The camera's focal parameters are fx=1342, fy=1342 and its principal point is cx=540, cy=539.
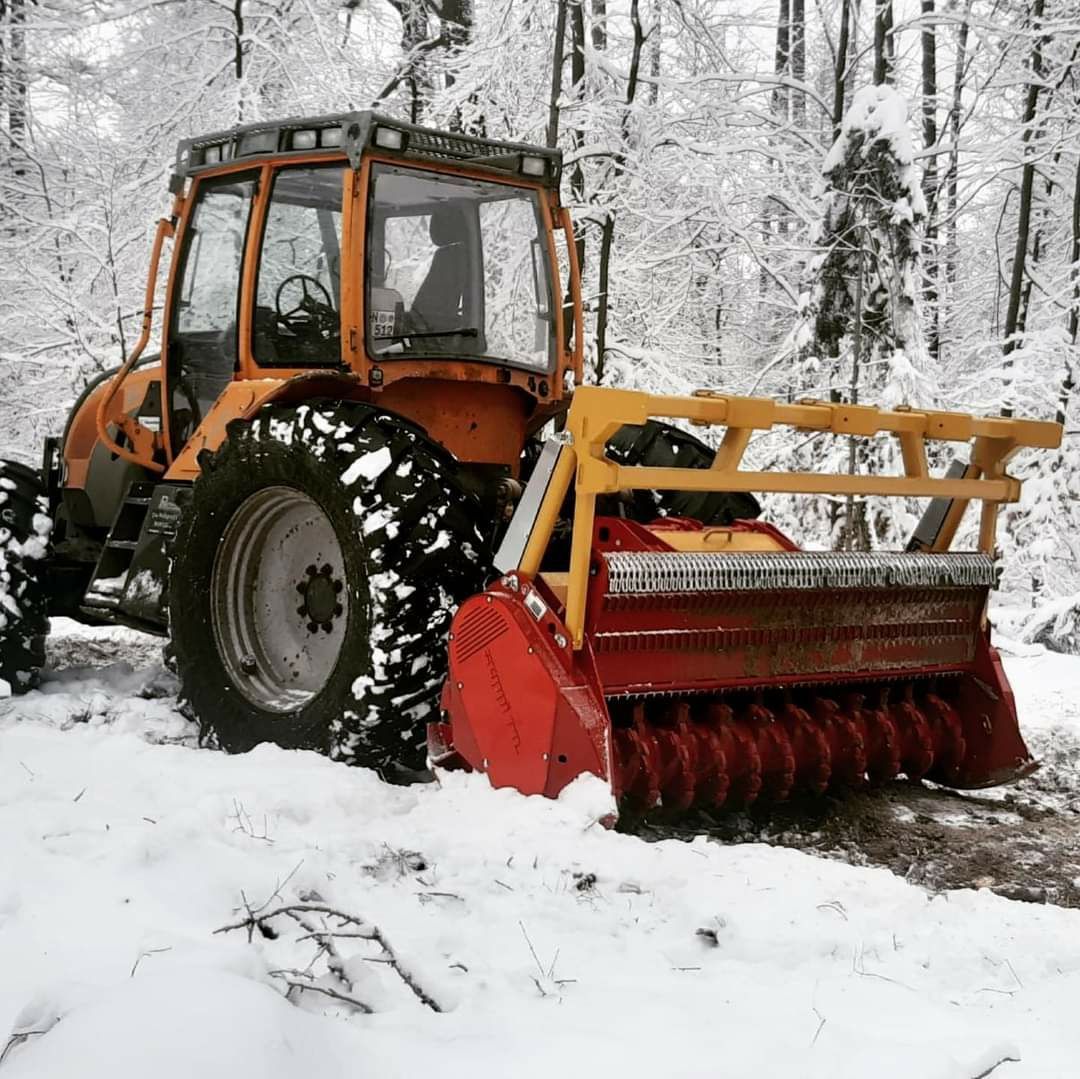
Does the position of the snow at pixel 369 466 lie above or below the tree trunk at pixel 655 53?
below

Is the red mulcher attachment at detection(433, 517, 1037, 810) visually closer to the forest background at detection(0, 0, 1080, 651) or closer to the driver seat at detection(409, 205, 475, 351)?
the driver seat at detection(409, 205, 475, 351)

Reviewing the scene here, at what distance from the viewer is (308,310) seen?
5.82 metres

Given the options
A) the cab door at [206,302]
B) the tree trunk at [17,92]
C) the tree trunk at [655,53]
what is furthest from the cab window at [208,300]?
the tree trunk at [17,92]

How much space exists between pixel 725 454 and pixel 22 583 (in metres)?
4.01

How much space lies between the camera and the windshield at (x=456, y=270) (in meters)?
5.54

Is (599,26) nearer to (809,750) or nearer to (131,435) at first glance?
(131,435)

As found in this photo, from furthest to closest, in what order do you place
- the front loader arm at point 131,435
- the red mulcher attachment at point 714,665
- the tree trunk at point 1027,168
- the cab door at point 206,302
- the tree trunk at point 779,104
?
the tree trunk at point 779,104, the tree trunk at point 1027,168, the front loader arm at point 131,435, the cab door at point 206,302, the red mulcher attachment at point 714,665

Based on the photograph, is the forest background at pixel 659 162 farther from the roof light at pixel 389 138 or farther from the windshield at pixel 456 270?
the roof light at pixel 389 138

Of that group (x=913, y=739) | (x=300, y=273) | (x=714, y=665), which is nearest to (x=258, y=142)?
(x=300, y=273)

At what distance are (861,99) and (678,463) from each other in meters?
6.52

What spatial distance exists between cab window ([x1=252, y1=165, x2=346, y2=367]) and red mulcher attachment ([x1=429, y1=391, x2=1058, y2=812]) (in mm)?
1607

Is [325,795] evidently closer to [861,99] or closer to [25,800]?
[25,800]

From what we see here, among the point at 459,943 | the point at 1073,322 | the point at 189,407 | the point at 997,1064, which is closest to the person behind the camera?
the point at 997,1064

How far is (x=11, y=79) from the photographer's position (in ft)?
48.7
